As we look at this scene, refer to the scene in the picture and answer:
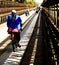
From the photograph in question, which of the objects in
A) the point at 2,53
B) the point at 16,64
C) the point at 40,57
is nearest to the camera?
the point at 16,64

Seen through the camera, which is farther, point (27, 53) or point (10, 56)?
Result: point (27, 53)

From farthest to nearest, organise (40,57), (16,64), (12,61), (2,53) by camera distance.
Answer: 1. (2,53)
2. (40,57)
3. (12,61)
4. (16,64)

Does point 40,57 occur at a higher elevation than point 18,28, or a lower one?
lower

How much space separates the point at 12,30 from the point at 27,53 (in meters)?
1.42

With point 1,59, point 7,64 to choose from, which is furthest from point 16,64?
point 1,59

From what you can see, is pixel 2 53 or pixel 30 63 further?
pixel 2 53

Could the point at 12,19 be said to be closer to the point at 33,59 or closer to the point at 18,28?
the point at 18,28

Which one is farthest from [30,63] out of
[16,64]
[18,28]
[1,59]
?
[18,28]

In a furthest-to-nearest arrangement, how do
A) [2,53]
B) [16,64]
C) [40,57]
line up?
[2,53] < [40,57] < [16,64]

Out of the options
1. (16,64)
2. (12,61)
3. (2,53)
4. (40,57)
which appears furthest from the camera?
(2,53)

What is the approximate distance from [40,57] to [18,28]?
59.7 inches

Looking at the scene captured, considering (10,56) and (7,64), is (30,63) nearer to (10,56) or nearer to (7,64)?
(7,64)

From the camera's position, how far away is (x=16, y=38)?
1229cm

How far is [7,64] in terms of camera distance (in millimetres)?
9953
